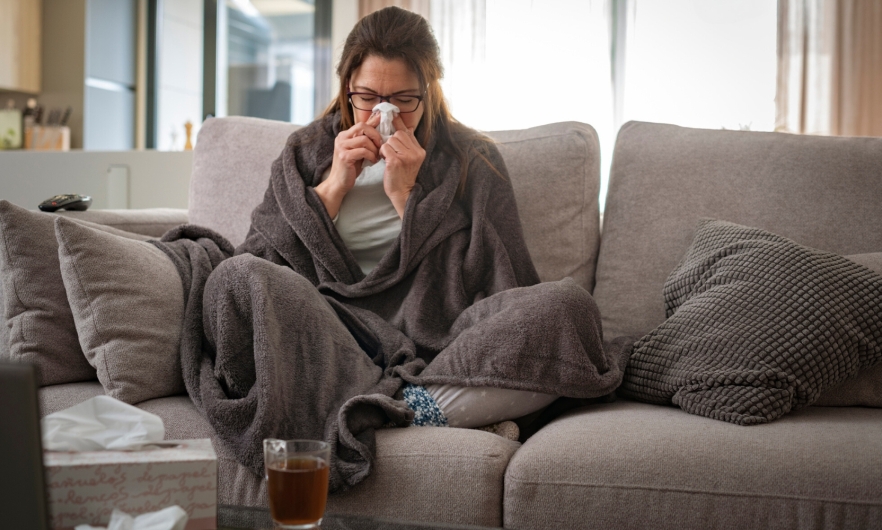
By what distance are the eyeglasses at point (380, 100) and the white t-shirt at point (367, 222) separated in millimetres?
142

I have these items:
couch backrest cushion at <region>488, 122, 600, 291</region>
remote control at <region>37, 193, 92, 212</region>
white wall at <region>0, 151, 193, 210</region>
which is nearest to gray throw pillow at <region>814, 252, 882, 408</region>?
couch backrest cushion at <region>488, 122, 600, 291</region>

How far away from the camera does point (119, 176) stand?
3.23m

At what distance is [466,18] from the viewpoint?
4363 millimetres

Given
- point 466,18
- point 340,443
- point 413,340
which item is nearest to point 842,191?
point 413,340

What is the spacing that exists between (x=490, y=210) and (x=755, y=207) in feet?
1.80

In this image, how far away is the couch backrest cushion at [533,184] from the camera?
1.65 meters

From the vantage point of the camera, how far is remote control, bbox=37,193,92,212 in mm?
1580

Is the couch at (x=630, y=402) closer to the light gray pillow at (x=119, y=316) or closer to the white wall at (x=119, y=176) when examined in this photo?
the light gray pillow at (x=119, y=316)

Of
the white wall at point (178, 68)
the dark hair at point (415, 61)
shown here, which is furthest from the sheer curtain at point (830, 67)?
the white wall at point (178, 68)

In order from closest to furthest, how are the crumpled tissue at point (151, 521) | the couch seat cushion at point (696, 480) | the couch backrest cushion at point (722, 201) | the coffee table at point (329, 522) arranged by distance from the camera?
1. the crumpled tissue at point (151, 521)
2. the coffee table at point (329, 522)
3. the couch seat cushion at point (696, 480)
4. the couch backrest cushion at point (722, 201)

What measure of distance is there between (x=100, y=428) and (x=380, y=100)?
41.8 inches

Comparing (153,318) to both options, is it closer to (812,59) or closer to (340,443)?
(340,443)

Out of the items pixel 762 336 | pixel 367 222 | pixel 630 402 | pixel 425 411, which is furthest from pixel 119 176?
pixel 762 336

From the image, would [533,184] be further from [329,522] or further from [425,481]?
[329,522]
